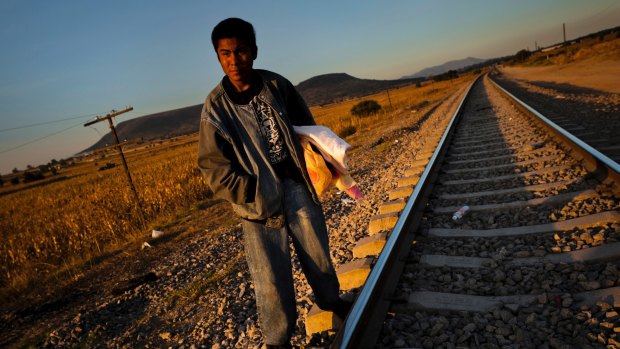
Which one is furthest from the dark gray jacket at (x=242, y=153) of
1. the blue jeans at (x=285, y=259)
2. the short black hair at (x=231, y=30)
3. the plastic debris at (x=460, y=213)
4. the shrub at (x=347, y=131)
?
the shrub at (x=347, y=131)

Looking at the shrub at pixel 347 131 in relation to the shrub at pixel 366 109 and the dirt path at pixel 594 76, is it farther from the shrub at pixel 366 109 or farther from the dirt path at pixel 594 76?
the dirt path at pixel 594 76

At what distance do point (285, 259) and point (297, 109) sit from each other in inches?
35.9

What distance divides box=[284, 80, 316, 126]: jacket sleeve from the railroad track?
108 cm

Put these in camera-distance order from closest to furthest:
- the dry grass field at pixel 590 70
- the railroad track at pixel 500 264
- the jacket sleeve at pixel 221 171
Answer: the jacket sleeve at pixel 221 171 → the railroad track at pixel 500 264 → the dry grass field at pixel 590 70

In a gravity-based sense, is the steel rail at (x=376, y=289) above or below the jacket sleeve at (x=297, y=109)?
below

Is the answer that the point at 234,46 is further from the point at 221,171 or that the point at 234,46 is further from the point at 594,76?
the point at 594,76

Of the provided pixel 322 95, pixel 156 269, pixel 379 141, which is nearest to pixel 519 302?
pixel 156 269

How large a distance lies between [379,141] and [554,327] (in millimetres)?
9959

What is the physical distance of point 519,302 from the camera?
6.99 feet

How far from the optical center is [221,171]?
5.96 feet

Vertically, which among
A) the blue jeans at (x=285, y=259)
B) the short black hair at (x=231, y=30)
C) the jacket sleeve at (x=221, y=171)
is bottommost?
the blue jeans at (x=285, y=259)

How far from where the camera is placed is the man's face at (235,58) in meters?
1.95

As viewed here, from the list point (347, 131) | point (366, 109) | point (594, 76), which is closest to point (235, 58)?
point (347, 131)

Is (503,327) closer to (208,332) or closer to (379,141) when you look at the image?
(208,332)
